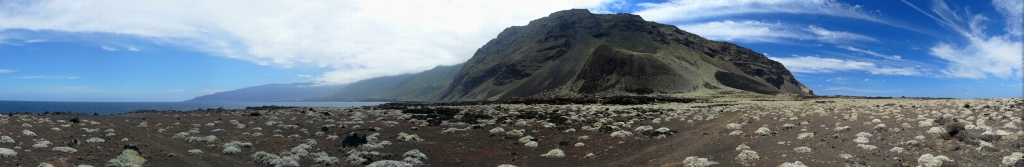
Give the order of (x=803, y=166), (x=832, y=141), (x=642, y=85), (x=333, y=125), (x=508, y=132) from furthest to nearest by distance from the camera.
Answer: (x=642, y=85), (x=333, y=125), (x=508, y=132), (x=832, y=141), (x=803, y=166)

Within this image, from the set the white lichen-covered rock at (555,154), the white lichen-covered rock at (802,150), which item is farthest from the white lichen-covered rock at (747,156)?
the white lichen-covered rock at (555,154)

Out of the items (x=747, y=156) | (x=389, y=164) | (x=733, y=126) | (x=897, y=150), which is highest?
(x=733, y=126)

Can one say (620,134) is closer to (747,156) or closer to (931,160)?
(747,156)

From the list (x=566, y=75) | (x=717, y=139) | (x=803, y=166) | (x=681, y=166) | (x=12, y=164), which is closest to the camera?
(x=803, y=166)

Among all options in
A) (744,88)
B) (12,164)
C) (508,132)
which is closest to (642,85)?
(744,88)

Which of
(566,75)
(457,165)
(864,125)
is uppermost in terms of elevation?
(566,75)

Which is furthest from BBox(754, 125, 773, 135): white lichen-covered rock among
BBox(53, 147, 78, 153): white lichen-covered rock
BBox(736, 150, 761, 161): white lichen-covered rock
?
BBox(53, 147, 78, 153): white lichen-covered rock

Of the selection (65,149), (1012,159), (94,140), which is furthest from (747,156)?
(94,140)

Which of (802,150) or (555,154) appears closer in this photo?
(802,150)

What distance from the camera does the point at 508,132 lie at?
91.0ft

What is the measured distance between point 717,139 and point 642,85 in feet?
391

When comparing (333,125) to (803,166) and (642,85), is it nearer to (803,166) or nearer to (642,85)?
(803,166)

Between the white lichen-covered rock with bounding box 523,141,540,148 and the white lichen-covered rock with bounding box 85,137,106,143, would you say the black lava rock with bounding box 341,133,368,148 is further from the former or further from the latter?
the white lichen-covered rock with bounding box 85,137,106,143

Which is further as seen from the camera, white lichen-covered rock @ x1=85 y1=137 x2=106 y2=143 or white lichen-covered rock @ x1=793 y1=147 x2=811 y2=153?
white lichen-covered rock @ x1=85 y1=137 x2=106 y2=143
